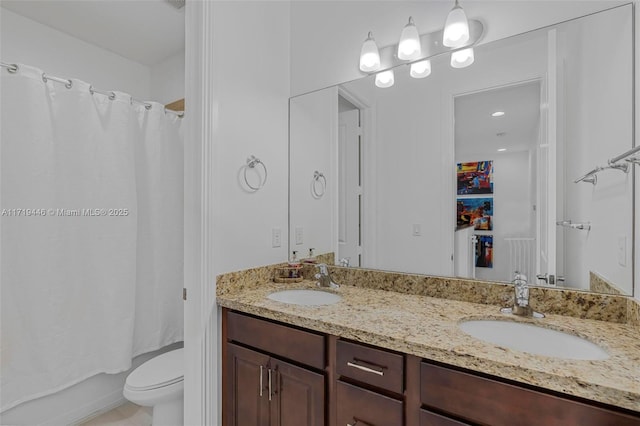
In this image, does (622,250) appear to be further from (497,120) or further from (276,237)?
(276,237)

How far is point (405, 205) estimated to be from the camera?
1590 mm

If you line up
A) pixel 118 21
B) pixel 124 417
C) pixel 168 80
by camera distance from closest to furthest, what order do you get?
pixel 124 417
pixel 118 21
pixel 168 80

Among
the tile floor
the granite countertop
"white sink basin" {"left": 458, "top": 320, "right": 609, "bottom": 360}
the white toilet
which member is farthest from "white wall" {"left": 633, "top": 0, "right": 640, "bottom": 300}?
the tile floor

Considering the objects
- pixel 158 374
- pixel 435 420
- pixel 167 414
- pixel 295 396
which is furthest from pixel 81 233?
pixel 435 420

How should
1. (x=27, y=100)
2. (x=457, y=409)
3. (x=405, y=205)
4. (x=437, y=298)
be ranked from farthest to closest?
(x=27, y=100)
(x=405, y=205)
(x=437, y=298)
(x=457, y=409)

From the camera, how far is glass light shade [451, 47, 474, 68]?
55.5 inches

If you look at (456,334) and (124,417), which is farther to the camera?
(124,417)

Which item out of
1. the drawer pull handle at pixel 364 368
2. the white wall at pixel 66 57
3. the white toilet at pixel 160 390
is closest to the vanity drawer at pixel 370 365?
the drawer pull handle at pixel 364 368

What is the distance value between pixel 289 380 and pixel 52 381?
5.22ft

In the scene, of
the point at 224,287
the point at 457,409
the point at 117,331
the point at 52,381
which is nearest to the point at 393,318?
the point at 457,409

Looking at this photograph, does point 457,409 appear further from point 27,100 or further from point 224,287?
point 27,100

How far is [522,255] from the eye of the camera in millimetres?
1323

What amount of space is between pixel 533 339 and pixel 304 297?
3.19 feet

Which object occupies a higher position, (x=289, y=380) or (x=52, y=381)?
(x=289, y=380)
